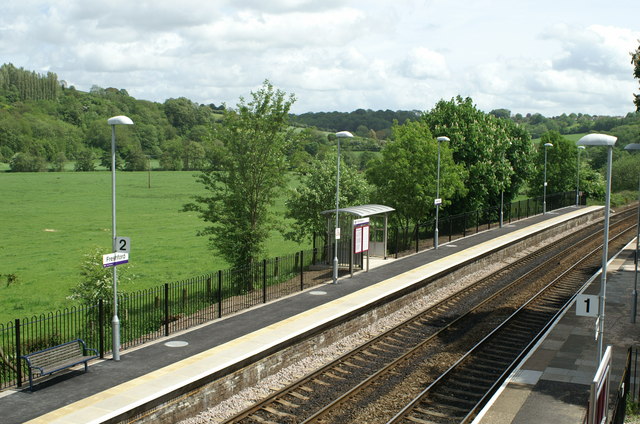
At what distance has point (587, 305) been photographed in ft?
52.2

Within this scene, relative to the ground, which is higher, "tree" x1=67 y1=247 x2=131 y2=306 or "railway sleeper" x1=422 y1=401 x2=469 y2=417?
"tree" x1=67 y1=247 x2=131 y2=306

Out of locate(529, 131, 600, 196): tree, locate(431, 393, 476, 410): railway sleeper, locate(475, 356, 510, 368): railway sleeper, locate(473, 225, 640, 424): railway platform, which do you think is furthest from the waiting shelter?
locate(529, 131, 600, 196): tree

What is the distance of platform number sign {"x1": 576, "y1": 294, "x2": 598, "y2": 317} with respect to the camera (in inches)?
618

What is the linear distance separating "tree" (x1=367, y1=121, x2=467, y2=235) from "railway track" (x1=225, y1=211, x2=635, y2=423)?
10712 millimetres

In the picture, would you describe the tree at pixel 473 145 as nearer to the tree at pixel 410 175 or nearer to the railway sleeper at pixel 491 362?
the tree at pixel 410 175

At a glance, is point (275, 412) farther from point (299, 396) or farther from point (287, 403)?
point (299, 396)

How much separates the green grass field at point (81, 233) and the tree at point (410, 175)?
40.0ft

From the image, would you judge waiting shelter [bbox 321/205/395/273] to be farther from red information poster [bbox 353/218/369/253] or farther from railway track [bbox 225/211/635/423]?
railway track [bbox 225/211/635/423]

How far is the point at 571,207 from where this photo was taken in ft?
223

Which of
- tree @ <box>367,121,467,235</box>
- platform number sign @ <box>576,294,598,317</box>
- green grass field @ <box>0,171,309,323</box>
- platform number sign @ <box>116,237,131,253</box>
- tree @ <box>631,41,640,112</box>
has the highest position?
tree @ <box>631,41,640,112</box>

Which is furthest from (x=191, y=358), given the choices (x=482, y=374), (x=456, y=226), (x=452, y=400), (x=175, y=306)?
(x=456, y=226)

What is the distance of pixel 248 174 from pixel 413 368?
13489mm

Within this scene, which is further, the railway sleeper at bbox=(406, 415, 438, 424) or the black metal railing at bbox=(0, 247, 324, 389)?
the black metal railing at bbox=(0, 247, 324, 389)

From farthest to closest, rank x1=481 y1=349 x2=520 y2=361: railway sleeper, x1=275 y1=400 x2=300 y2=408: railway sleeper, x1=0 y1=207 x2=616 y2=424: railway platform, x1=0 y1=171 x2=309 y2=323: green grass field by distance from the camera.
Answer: x1=0 y1=171 x2=309 y2=323: green grass field < x1=481 y1=349 x2=520 y2=361: railway sleeper < x1=275 y1=400 x2=300 y2=408: railway sleeper < x1=0 y1=207 x2=616 y2=424: railway platform
